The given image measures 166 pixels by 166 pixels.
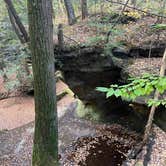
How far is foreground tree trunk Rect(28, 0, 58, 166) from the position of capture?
5848 millimetres

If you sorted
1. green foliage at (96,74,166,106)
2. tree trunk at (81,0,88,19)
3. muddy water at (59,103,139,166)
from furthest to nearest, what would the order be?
tree trunk at (81,0,88,19)
muddy water at (59,103,139,166)
green foliage at (96,74,166,106)

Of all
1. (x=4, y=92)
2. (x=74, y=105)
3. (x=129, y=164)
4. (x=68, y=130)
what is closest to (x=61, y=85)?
Answer: (x=74, y=105)

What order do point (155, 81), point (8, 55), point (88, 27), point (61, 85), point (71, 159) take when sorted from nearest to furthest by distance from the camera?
point (155, 81)
point (71, 159)
point (88, 27)
point (8, 55)
point (61, 85)

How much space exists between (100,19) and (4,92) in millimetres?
7599

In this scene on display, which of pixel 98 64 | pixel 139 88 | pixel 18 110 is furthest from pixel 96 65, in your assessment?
pixel 139 88

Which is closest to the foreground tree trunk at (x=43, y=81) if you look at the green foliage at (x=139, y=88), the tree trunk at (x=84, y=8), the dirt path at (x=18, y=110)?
the green foliage at (x=139, y=88)

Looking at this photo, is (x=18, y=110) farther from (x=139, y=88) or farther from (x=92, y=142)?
(x=139, y=88)

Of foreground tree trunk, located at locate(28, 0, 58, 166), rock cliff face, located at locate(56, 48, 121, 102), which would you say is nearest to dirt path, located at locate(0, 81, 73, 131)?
rock cliff face, located at locate(56, 48, 121, 102)

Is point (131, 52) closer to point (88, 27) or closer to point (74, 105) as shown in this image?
point (88, 27)

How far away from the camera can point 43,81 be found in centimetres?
634

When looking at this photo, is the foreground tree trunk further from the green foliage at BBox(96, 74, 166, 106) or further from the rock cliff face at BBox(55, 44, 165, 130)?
the rock cliff face at BBox(55, 44, 165, 130)

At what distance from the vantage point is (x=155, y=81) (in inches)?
101

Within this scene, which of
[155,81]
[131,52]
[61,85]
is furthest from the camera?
[61,85]

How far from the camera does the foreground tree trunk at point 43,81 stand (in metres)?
5.85
